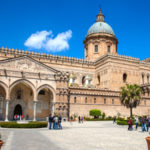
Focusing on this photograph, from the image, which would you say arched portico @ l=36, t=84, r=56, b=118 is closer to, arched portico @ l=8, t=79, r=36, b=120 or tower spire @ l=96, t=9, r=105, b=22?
arched portico @ l=8, t=79, r=36, b=120

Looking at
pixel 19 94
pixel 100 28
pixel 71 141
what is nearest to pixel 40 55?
pixel 19 94

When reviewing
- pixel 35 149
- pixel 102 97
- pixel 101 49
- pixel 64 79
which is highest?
pixel 101 49

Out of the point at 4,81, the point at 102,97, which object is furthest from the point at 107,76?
the point at 4,81

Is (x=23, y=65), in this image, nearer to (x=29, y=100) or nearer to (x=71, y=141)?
(x=29, y=100)

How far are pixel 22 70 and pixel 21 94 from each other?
5.09 m

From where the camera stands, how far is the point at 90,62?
4584 centimetres

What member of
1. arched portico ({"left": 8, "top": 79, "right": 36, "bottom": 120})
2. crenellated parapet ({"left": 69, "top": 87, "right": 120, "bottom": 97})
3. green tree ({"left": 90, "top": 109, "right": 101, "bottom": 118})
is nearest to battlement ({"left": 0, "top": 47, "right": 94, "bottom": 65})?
arched portico ({"left": 8, "top": 79, "right": 36, "bottom": 120})

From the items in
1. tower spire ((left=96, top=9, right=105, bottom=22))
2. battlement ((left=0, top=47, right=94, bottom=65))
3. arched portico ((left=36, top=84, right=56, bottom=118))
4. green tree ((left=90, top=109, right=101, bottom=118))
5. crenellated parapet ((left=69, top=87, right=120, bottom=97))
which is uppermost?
tower spire ((left=96, top=9, right=105, bottom=22))

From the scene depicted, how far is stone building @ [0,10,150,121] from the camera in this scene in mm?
29641

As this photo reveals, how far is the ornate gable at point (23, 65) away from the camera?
28.7m

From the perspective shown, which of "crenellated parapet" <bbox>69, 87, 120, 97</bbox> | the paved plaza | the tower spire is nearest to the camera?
the paved plaza

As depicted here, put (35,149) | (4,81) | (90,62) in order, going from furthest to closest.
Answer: (90,62), (4,81), (35,149)

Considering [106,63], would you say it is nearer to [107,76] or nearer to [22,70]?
[107,76]

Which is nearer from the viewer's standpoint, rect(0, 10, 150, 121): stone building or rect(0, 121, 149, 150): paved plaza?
rect(0, 121, 149, 150): paved plaza
